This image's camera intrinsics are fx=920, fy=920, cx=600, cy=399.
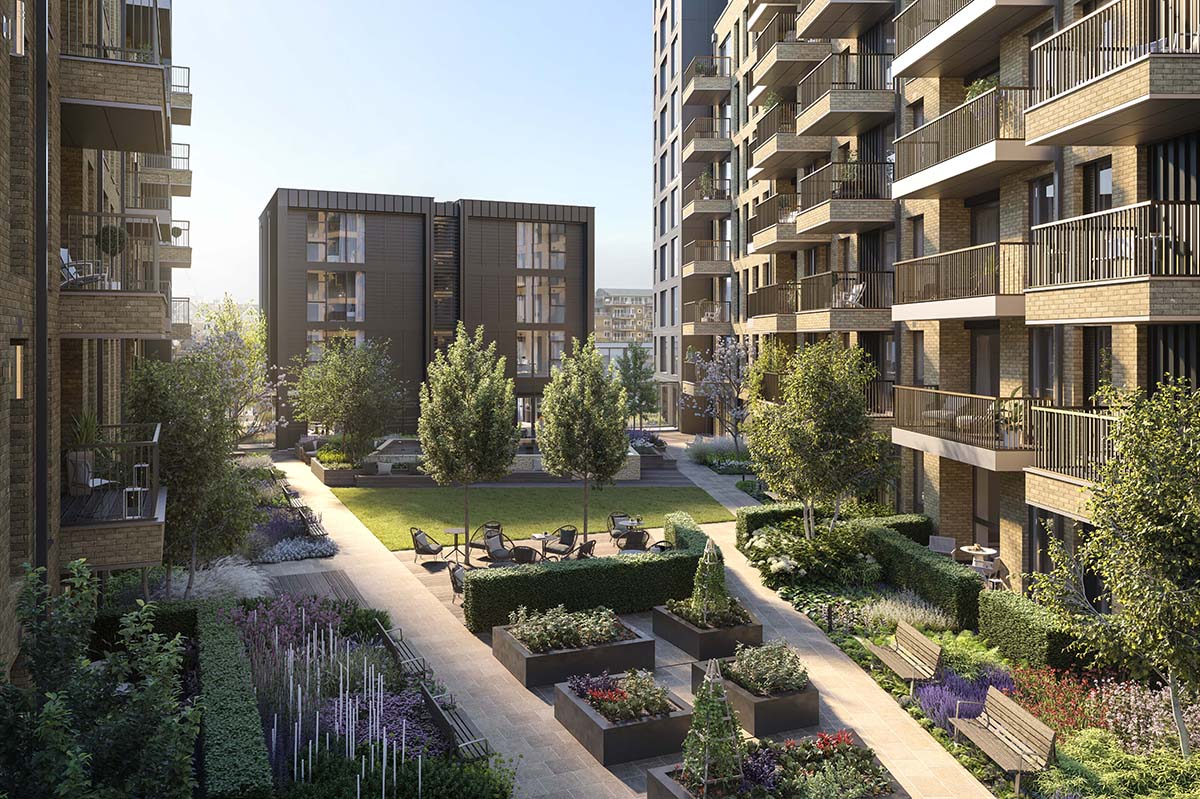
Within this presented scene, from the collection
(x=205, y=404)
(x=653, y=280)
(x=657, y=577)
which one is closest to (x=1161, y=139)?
(x=657, y=577)

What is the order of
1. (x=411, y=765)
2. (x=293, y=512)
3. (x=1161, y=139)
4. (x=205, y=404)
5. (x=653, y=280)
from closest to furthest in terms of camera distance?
(x=411, y=765)
(x=1161, y=139)
(x=205, y=404)
(x=293, y=512)
(x=653, y=280)

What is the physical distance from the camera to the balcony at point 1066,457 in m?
14.5

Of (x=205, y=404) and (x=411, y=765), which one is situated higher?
(x=205, y=404)

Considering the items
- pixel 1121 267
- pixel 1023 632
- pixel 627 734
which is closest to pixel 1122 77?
pixel 1121 267

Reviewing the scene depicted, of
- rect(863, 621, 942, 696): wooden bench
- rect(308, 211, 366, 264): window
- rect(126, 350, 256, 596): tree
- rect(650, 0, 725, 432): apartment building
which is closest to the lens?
rect(863, 621, 942, 696): wooden bench

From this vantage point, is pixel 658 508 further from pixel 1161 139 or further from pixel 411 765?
pixel 411 765

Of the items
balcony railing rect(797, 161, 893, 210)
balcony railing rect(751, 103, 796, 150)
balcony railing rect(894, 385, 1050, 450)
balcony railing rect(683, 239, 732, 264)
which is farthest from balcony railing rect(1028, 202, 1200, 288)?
balcony railing rect(683, 239, 732, 264)

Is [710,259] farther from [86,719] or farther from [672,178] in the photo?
[86,719]

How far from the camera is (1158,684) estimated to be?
43.8ft

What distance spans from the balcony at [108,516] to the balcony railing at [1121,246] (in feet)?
46.8

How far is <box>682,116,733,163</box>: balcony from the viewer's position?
44.8 metres

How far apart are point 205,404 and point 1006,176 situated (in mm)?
16411

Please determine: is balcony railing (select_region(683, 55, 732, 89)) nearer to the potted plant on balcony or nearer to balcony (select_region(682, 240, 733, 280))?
balcony (select_region(682, 240, 733, 280))

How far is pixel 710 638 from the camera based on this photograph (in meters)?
15.4
